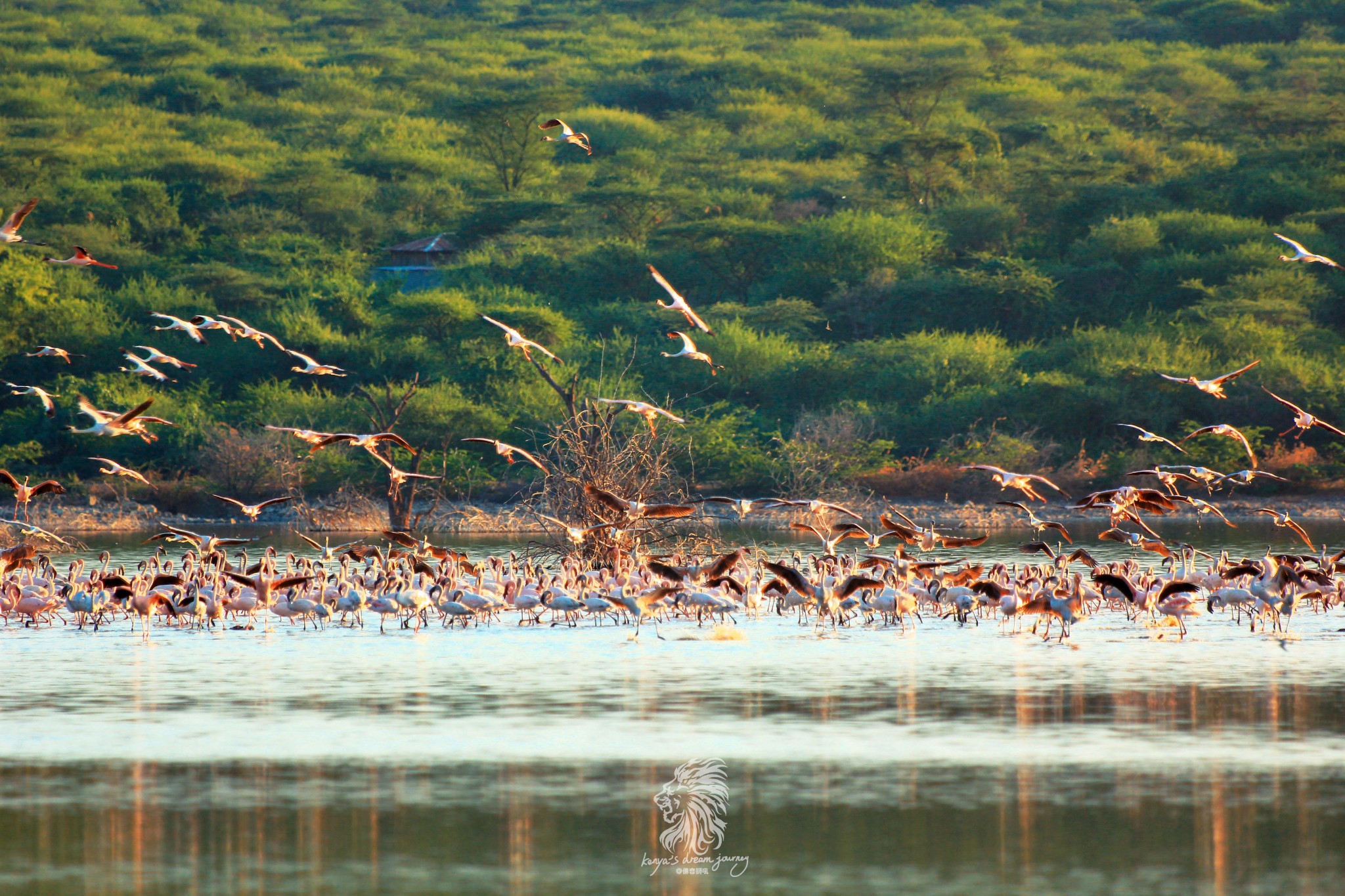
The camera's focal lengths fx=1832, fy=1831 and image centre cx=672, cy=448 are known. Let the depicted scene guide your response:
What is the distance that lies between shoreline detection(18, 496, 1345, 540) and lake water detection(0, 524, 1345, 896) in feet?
57.3

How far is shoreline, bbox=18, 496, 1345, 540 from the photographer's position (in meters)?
32.9

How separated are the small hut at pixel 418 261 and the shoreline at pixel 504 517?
18.6 meters

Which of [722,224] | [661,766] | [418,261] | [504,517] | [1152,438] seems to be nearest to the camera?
[661,766]

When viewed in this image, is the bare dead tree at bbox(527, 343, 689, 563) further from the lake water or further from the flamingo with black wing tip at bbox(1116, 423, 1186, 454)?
the flamingo with black wing tip at bbox(1116, 423, 1186, 454)

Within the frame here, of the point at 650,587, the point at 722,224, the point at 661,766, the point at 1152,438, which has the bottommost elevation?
the point at 661,766

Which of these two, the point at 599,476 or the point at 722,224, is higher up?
the point at 722,224

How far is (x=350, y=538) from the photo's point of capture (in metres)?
31.2

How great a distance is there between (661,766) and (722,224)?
135ft

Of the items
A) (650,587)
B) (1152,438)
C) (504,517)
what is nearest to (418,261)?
(504,517)

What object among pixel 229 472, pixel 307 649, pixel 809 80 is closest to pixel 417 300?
pixel 229 472

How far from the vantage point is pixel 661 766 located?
9.94m

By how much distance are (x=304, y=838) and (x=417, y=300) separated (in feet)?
118

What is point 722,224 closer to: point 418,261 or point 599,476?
point 418,261

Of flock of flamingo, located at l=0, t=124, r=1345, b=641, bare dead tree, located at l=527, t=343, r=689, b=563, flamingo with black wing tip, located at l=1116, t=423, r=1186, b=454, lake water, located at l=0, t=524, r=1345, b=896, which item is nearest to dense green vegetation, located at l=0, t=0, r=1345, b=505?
flamingo with black wing tip, located at l=1116, t=423, r=1186, b=454
